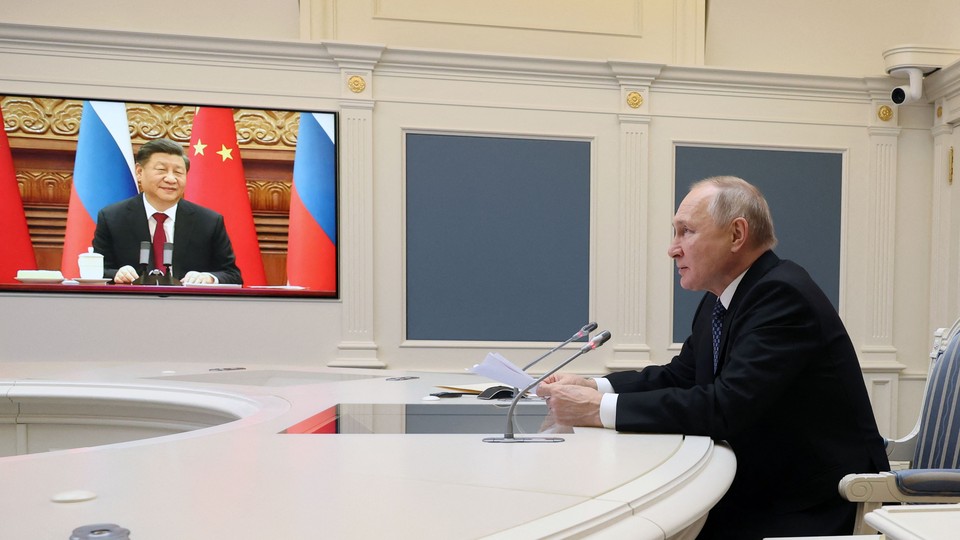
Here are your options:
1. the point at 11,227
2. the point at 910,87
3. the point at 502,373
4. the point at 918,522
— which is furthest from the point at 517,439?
the point at 910,87

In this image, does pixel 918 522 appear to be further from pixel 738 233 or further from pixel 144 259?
pixel 144 259

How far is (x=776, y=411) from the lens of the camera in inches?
75.0

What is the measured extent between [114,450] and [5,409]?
1.37m

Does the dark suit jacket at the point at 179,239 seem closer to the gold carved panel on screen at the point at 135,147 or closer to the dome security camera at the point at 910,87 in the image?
the gold carved panel on screen at the point at 135,147

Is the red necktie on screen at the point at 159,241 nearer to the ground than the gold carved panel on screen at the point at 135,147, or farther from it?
nearer to the ground

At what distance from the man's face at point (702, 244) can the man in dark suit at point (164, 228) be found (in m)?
3.81

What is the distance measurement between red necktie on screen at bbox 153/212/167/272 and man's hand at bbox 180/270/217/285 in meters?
0.16

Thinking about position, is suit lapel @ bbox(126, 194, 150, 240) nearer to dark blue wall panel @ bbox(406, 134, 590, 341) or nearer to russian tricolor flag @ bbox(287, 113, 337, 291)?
russian tricolor flag @ bbox(287, 113, 337, 291)

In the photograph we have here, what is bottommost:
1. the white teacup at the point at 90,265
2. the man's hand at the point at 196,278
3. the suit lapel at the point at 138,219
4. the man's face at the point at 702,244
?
the man's hand at the point at 196,278

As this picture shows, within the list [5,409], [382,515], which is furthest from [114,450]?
[5,409]

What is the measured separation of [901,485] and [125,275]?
4685 mm

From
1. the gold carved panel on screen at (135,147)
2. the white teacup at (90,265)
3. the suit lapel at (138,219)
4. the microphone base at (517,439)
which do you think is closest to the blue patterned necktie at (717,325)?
the microphone base at (517,439)

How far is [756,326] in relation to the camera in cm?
189

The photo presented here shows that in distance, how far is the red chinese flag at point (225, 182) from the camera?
5.30 m
